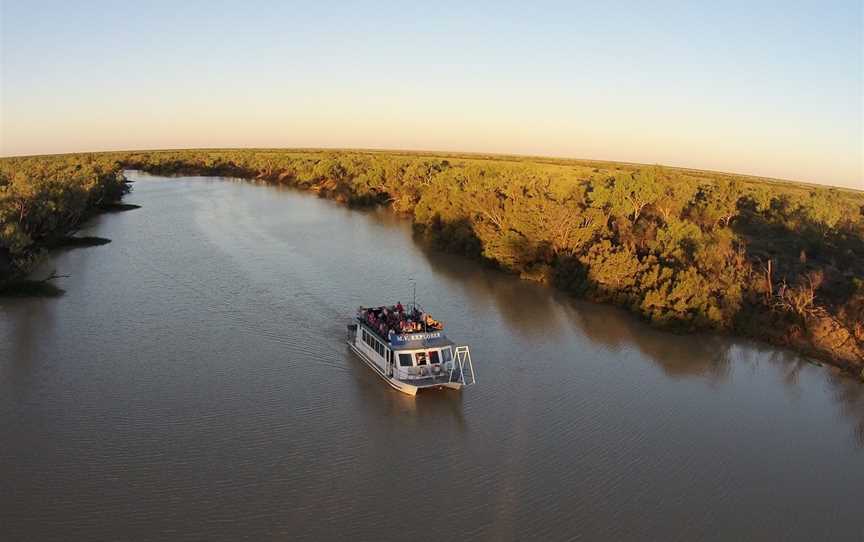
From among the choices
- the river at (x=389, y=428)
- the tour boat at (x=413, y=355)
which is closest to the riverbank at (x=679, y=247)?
the river at (x=389, y=428)

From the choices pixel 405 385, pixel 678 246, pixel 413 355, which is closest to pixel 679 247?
pixel 678 246

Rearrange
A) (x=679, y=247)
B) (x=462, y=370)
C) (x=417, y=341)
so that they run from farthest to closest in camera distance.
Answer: (x=679, y=247), (x=462, y=370), (x=417, y=341)

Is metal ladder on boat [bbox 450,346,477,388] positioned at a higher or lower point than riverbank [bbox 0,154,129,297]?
lower

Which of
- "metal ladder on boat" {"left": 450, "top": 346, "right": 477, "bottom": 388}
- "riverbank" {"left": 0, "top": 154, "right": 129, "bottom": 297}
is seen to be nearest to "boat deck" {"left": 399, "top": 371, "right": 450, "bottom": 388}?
"metal ladder on boat" {"left": 450, "top": 346, "right": 477, "bottom": 388}

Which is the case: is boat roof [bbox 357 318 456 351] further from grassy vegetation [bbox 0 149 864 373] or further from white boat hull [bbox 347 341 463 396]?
grassy vegetation [bbox 0 149 864 373]

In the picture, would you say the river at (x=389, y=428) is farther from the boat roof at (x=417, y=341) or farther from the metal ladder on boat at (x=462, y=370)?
the boat roof at (x=417, y=341)

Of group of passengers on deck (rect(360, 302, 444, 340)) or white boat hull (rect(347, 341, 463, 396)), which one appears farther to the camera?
group of passengers on deck (rect(360, 302, 444, 340))

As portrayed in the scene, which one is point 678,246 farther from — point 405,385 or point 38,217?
point 38,217

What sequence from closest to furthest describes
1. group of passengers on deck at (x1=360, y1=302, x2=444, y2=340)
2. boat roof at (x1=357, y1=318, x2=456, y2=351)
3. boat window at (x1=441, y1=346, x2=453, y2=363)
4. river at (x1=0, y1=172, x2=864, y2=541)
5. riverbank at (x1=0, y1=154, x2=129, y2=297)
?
1. river at (x1=0, y1=172, x2=864, y2=541)
2. boat roof at (x1=357, y1=318, x2=456, y2=351)
3. boat window at (x1=441, y1=346, x2=453, y2=363)
4. group of passengers on deck at (x1=360, y1=302, x2=444, y2=340)
5. riverbank at (x1=0, y1=154, x2=129, y2=297)
